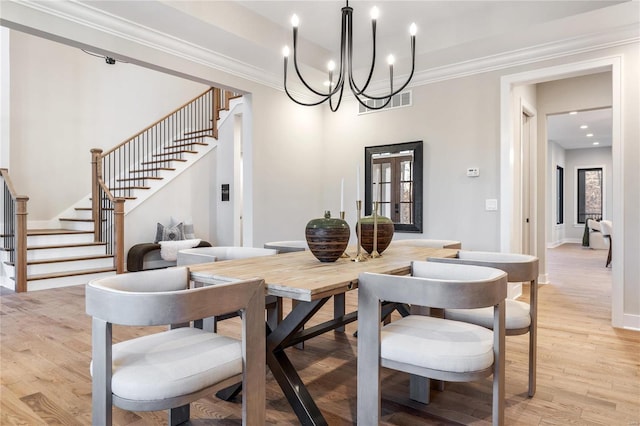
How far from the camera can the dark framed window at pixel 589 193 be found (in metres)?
11.4

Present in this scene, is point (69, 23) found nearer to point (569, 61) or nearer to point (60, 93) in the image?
point (569, 61)

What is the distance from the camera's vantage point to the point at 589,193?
11531 mm

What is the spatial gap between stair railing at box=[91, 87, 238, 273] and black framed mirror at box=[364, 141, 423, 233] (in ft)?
11.3

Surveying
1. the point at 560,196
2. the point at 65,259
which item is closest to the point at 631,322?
the point at 65,259

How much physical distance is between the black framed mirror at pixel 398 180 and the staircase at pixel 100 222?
3.40 meters

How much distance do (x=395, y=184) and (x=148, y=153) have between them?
18.3ft

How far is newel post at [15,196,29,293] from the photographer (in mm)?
4898

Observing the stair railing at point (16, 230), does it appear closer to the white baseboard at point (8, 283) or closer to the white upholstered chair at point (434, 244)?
the white baseboard at point (8, 283)

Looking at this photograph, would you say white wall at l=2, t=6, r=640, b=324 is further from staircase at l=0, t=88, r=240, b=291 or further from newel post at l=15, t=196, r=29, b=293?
newel post at l=15, t=196, r=29, b=293

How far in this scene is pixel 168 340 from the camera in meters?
1.58

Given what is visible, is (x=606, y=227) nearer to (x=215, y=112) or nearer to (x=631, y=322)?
(x=631, y=322)

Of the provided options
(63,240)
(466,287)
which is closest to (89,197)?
(63,240)

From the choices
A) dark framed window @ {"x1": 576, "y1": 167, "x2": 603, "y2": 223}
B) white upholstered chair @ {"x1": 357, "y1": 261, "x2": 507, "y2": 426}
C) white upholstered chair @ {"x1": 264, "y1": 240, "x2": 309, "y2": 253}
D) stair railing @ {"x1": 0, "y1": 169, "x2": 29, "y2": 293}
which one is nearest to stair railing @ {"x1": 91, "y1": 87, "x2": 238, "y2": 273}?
stair railing @ {"x1": 0, "y1": 169, "x2": 29, "y2": 293}

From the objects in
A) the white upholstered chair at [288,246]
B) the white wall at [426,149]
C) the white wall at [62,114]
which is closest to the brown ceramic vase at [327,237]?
the white upholstered chair at [288,246]
